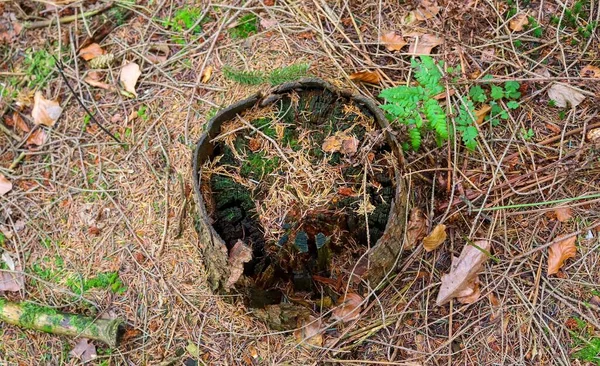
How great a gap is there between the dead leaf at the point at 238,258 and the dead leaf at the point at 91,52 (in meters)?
1.86

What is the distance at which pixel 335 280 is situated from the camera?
2389 mm

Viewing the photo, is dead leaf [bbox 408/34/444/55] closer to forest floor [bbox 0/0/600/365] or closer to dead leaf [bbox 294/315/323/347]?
forest floor [bbox 0/0/600/365]

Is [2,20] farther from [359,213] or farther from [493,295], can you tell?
[493,295]

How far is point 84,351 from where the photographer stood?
282 centimetres

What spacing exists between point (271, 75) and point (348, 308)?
131 cm

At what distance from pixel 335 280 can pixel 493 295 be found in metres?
0.79

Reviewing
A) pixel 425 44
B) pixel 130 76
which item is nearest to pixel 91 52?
pixel 130 76

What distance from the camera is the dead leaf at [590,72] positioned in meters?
2.64

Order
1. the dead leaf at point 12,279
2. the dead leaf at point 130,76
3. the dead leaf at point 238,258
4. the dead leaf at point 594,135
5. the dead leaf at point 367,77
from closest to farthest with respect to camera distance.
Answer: the dead leaf at point 238,258 → the dead leaf at point 594,135 → the dead leaf at point 367,77 → the dead leaf at point 12,279 → the dead leaf at point 130,76

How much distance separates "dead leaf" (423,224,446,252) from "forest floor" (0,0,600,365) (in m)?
0.07

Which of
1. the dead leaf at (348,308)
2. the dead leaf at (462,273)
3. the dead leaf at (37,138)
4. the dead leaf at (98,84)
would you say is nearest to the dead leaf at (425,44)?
the dead leaf at (462,273)

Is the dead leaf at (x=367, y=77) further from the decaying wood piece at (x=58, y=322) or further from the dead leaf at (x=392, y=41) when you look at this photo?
the decaying wood piece at (x=58, y=322)

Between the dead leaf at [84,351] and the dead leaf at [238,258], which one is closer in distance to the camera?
the dead leaf at [238,258]

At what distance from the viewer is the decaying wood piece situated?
2.73 m
